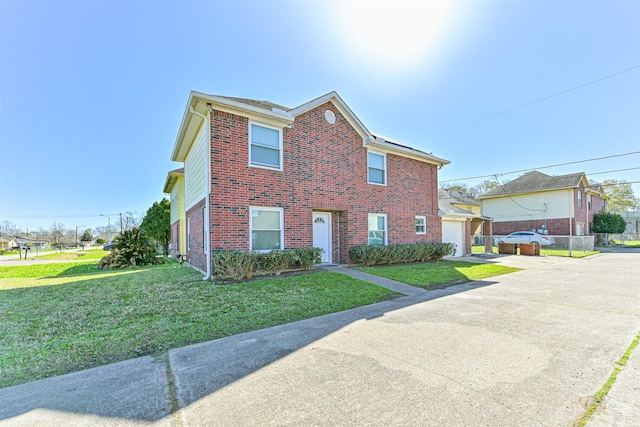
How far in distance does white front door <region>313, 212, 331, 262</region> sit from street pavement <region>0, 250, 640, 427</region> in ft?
20.2

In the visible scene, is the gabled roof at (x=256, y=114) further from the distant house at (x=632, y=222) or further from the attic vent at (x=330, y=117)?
the distant house at (x=632, y=222)

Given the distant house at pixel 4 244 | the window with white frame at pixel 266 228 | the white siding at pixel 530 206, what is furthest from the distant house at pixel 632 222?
the distant house at pixel 4 244

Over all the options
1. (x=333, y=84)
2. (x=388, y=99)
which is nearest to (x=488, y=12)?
(x=388, y=99)

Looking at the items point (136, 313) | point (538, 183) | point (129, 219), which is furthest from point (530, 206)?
point (129, 219)

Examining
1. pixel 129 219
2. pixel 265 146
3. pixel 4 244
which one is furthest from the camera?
pixel 129 219

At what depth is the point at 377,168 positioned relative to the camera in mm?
12961

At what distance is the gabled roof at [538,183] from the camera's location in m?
26.5

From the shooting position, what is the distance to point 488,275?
34.3 feet

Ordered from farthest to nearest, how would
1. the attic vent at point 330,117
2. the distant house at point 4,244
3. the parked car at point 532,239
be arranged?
the distant house at point 4,244 < the parked car at point 532,239 < the attic vent at point 330,117

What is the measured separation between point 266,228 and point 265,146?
110 inches

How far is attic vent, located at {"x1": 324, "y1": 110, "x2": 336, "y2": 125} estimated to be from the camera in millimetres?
11180

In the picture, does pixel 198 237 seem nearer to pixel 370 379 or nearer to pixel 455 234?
pixel 370 379

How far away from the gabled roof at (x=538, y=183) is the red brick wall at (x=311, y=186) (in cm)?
2107

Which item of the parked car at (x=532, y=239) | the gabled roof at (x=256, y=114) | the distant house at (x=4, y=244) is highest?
the gabled roof at (x=256, y=114)
